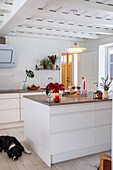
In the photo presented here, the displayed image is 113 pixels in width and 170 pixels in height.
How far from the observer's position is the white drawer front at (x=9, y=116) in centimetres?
490

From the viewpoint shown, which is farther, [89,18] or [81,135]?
[89,18]

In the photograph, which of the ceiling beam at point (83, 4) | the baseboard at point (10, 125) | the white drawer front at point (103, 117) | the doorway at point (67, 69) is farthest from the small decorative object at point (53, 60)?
the white drawer front at point (103, 117)

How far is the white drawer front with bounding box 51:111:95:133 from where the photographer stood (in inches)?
113

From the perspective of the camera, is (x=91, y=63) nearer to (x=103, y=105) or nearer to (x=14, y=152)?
(x=103, y=105)

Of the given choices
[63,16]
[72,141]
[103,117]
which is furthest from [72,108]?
[63,16]

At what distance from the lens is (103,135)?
331cm

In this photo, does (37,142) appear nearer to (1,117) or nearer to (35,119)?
(35,119)

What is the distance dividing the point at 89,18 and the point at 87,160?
9.15 ft

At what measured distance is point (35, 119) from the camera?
332 cm

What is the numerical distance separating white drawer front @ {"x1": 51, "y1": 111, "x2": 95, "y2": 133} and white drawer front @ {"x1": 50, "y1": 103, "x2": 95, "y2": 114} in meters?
0.06

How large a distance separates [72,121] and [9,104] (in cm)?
242

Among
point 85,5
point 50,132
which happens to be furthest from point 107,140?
point 85,5

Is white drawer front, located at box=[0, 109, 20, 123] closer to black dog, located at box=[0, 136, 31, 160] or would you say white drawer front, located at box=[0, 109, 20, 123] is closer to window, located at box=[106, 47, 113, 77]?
black dog, located at box=[0, 136, 31, 160]

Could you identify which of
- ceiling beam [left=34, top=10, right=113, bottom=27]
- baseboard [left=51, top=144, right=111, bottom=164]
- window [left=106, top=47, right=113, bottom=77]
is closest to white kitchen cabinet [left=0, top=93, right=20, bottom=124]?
ceiling beam [left=34, top=10, right=113, bottom=27]
